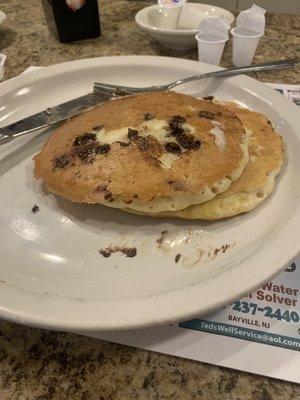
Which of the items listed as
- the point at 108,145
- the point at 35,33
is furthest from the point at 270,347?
the point at 35,33

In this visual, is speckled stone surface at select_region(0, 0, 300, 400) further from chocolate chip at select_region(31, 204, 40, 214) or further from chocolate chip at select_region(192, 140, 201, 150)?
chocolate chip at select_region(192, 140, 201, 150)

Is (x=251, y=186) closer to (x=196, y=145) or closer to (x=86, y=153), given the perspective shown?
(x=196, y=145)

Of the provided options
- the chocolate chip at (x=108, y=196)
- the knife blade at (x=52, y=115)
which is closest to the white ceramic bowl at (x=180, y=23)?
the knife blade at (x=52, y=115)

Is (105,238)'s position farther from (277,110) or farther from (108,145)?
(277,110)

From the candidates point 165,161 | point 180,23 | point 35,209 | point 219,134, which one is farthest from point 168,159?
point 180,23

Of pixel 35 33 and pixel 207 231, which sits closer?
pixel 207 231

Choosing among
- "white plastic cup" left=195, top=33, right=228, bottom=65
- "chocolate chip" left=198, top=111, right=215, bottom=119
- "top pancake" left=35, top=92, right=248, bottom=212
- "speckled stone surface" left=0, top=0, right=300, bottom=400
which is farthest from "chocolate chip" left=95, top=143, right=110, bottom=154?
"white plastic cup" left=195, top=33, right=228, bottom=65

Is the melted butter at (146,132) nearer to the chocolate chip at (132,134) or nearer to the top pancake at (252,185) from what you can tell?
the chocolate chip at (132,134)
